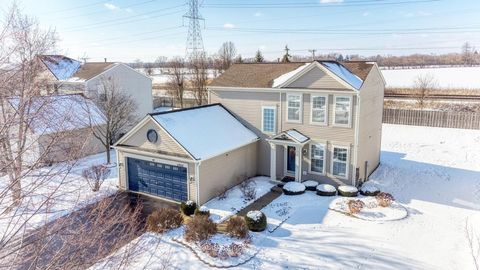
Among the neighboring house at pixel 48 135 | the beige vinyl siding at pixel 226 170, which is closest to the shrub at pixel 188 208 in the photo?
the beige vinyl siding at pixel 226 170

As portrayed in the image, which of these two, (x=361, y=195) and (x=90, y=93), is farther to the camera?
(x=90, y=93)

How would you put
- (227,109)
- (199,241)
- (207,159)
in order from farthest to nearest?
(227,109) → (207,159) → (199,241)

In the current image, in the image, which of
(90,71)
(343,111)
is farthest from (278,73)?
(90,71)

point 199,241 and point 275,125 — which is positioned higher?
point 275,125

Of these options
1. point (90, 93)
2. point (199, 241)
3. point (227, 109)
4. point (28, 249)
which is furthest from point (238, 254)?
point (90, 93)

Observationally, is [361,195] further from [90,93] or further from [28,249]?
[90,93]

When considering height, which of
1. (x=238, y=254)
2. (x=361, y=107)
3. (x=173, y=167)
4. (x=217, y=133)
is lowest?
(x=238, y=254)

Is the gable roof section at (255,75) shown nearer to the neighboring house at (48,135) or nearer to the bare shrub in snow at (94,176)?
the bare shrub in snow at (94,176)
